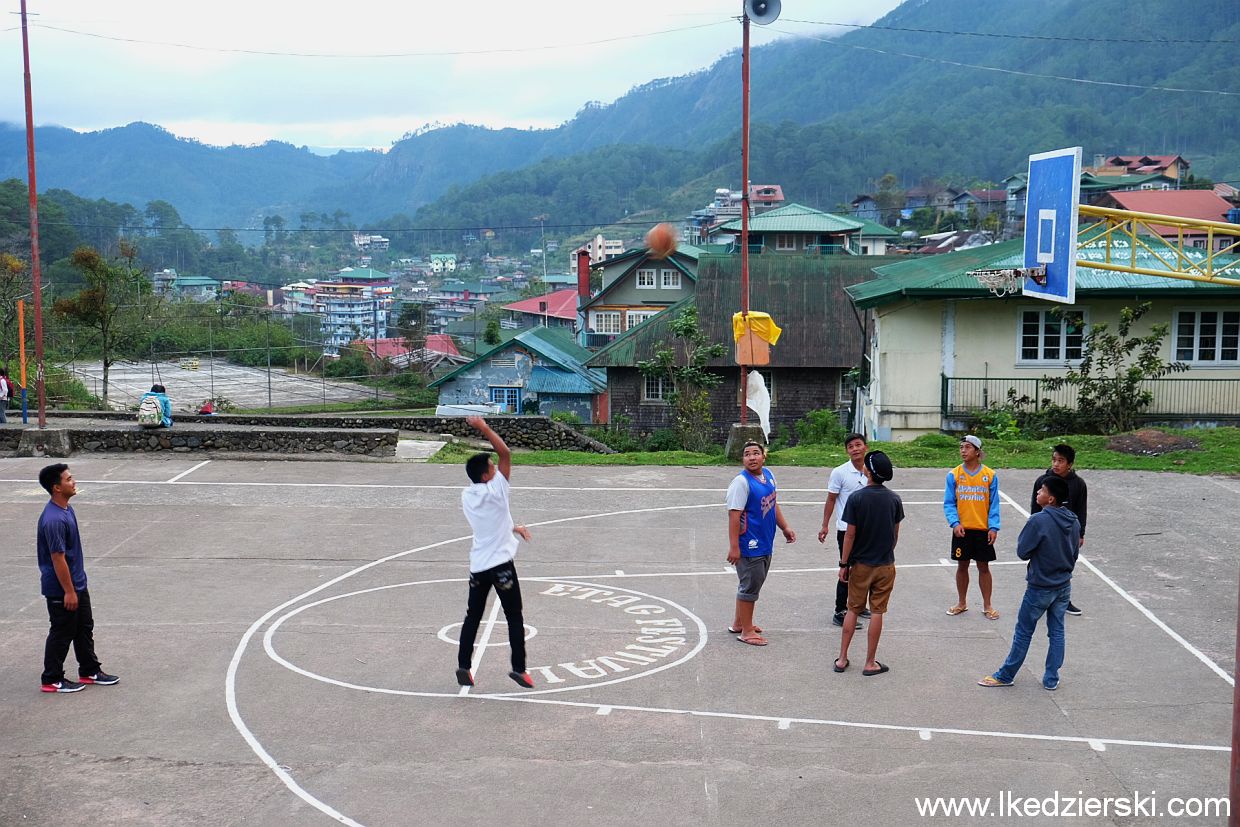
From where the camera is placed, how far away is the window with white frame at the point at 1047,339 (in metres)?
25.3

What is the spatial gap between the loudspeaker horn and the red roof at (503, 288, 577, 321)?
2468 inches

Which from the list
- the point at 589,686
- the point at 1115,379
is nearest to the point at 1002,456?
the point at 1115,379

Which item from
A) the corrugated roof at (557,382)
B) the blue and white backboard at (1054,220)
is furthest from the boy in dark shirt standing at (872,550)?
the corrugated roof at (557,382)

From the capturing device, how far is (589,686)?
9719 millimetres

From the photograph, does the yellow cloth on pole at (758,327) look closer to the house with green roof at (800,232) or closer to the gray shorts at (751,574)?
the gray shorts at (751,574)

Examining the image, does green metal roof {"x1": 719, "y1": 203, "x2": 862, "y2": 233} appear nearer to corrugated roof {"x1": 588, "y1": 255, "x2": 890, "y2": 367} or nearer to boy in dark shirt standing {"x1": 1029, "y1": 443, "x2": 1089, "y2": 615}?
corrugated roof {"x1": 588, "y1": 255, "x2": 890, "y2": 367}

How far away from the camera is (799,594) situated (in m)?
12.5

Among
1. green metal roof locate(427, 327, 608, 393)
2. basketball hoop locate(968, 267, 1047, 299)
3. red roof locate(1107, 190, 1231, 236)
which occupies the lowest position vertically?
green metal roof locate(427, 327, 608, 393)

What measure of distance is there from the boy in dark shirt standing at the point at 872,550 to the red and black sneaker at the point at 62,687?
20.5 ft

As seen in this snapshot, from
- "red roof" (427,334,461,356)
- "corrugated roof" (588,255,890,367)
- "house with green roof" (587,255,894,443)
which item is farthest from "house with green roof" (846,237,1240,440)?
"red roof" (427,334,461,356)

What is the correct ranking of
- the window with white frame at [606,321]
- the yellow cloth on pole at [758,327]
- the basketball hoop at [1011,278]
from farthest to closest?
the window with white frame at [606,321], the yellow cloth on pole at [758,327], the basketball hoop at [1011,278]

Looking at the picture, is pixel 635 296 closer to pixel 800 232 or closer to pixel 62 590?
pixel 800 232

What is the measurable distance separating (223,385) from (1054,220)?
50.6 meters

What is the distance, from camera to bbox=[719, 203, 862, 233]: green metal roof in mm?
73688
